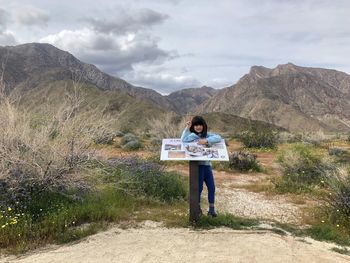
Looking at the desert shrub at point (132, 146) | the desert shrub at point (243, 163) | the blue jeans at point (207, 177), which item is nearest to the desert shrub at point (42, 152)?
the blue jeans at point (207, 177)

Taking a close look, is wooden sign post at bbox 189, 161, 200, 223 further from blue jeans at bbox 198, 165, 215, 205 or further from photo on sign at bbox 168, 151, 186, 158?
blue jeans at bbox 198, 165, 215, 205

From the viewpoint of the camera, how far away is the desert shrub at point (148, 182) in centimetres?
928

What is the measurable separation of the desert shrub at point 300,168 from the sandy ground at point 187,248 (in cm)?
472

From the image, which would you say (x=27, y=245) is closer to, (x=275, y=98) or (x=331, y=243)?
(x=331, y=243)

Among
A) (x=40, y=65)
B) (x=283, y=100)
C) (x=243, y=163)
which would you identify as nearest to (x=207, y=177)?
(x=243, y=163)

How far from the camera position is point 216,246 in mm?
6492

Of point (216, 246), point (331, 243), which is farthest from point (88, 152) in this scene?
point (331, 243)

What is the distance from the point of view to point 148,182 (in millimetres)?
9406

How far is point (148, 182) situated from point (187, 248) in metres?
3.12

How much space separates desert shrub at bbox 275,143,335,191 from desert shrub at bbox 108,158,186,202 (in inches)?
123

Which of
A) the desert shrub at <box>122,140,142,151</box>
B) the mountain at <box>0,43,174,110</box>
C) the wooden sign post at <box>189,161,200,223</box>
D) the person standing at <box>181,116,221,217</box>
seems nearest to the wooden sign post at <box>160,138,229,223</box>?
the wooden sign post at <box>189,161,200,223</box>

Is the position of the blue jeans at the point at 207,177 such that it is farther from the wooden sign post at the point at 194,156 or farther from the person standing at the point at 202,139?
the wooden sign post at the point at 194,156

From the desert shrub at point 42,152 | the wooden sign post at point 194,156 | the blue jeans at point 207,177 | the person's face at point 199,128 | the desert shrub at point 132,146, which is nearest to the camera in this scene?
the wooden sign post at point 194,156

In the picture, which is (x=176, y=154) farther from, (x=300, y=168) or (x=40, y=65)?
(x=40, y=65)
